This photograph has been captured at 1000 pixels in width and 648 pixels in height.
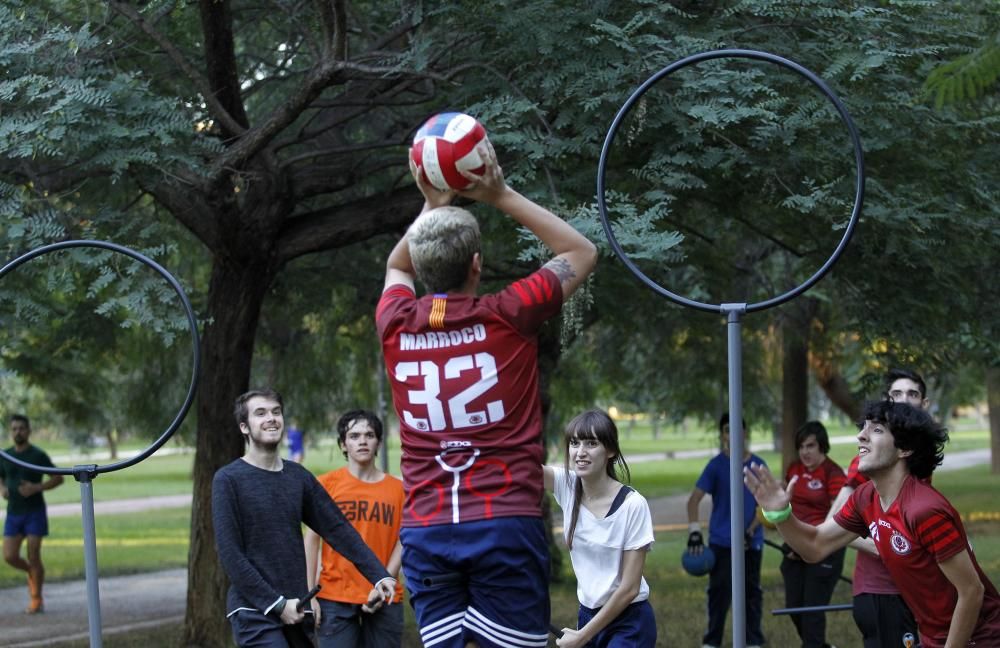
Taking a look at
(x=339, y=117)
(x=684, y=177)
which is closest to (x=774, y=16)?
(x=684, y=177)

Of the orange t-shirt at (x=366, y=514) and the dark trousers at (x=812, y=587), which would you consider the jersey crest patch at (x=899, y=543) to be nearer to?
the orange t-shirt at (x=366, y=514)

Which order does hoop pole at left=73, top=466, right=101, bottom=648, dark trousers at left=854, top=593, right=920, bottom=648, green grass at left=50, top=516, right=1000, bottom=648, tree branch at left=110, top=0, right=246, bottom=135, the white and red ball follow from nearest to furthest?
the white and red ball
hoop pole at left=73, top=466, right=101, bottom=648
dark trousers at left=854, top=593, right=920, bottom=648
tree branch at left=110, top=0, right=246, bottom=135
green grass at left=50, top=516, right=1000, bottom=648

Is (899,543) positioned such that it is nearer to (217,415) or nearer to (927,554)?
(927,554)

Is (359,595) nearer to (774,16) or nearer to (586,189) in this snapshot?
(586,189)

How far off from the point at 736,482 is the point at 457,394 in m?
1.21

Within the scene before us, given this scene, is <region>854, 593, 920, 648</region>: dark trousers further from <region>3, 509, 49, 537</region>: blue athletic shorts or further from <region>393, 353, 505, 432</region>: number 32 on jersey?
<region>3, 509, 49, 537</region>: blue athletic shorts

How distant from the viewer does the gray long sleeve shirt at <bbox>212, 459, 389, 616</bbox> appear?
634cm

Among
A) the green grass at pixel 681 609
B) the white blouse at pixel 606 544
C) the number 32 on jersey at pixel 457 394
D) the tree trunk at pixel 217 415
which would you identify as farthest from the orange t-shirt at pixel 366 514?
the green grass at pixel 681 609

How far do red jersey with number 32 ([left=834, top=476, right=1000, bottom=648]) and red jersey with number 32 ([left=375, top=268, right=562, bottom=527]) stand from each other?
182 cm

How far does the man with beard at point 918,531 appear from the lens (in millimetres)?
5176

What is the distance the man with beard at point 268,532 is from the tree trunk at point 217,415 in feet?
18.4

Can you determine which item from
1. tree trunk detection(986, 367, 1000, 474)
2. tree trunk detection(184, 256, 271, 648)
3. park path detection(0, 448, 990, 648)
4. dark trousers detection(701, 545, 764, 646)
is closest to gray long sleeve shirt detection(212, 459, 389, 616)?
dark trousers detection(701, 545, 764, 646)

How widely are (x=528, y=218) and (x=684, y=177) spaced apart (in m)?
4.83

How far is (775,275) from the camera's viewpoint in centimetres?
1972
